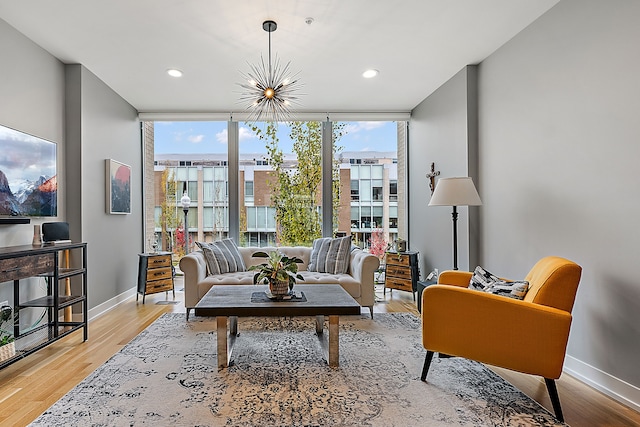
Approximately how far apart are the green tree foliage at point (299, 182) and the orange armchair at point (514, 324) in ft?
11.2

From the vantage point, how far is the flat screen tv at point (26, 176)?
3012mm

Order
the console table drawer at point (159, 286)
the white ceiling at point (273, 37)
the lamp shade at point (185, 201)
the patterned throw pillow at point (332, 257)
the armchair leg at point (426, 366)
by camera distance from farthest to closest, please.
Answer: the lamp shade at point (185, 201) < the console table drawer at point (159, 286) < the patterned throw pillow at point (332, 257) < the white ceiling at point (273, 37) < the armchair leg at point (426, 366)

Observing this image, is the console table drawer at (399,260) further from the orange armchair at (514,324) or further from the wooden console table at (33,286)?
the wooden console table at (33,286)

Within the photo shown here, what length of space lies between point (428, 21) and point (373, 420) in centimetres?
292

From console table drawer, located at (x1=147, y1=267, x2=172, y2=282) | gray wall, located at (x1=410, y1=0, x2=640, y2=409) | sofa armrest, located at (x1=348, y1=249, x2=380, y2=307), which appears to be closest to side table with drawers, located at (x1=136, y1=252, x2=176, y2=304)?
console table drawer, located at (x1=147, y1=267, x2=172, y2=282)

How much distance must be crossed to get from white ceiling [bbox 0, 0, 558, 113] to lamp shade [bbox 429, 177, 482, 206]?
4.14 ft

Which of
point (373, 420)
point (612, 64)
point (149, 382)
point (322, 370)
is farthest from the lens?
point (322, 370)

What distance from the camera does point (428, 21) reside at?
310 cm

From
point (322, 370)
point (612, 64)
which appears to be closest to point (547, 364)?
point (322, 370)

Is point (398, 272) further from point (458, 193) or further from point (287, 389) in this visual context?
point (287, 389)

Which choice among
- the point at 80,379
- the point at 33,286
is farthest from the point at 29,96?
the point at 80,379

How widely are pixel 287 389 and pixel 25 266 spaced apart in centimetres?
206

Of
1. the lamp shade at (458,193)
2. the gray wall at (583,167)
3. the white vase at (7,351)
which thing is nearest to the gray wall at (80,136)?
the white vase at (7,351)

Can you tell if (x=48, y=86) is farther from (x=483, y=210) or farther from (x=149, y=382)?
(x=483, y=210)
